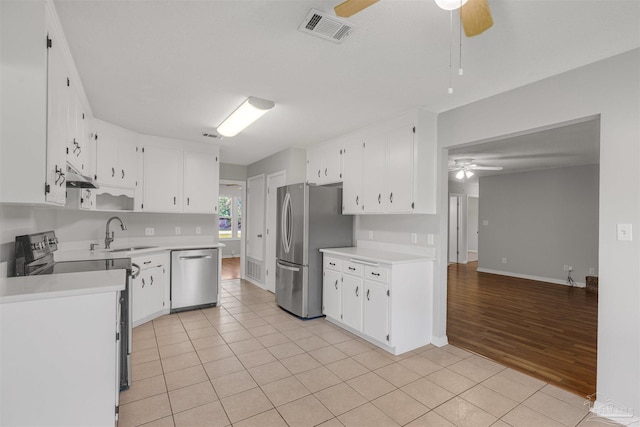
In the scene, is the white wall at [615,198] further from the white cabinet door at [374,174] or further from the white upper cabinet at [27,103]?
the white upper cabinet at [27,103]

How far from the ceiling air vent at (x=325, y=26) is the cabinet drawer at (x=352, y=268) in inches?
87.6

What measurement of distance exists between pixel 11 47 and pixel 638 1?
3.06 m

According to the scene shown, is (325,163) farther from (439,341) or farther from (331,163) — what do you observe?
(439,341)

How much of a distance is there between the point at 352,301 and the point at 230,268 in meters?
5.01

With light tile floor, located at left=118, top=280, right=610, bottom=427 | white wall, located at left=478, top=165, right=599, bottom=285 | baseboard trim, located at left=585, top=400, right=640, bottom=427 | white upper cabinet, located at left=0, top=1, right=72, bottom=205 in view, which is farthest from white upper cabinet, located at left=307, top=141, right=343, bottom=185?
white wall, located at left=478, top=165, right=599, bottom=285

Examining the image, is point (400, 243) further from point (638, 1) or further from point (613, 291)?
point (638, 1)

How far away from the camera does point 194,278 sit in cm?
434

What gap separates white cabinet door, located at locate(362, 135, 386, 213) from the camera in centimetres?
353

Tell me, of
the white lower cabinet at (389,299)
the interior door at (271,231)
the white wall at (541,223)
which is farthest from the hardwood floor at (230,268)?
the white wall at (541,223)

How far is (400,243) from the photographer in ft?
12.1

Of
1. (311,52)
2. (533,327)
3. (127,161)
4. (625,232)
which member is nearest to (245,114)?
(311,52)

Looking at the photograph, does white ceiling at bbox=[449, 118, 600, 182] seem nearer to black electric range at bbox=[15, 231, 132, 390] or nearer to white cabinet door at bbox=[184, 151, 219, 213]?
white cabinet door at bbox=[184, 151, 219, 213]

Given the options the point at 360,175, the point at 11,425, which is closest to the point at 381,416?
the point at 11,425

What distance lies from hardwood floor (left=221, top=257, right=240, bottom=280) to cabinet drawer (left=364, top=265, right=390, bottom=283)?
4064 millimetres
